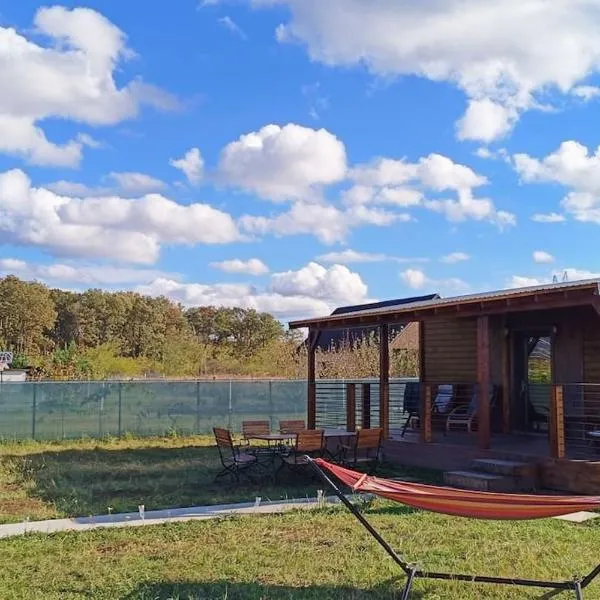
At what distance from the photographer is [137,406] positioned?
15344 millimetres

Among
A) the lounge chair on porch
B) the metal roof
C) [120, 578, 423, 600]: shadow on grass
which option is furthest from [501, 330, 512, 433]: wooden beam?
[120, 578, 423, 600]: shadow on grass

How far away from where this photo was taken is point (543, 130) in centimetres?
1130

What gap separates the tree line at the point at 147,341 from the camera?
959 inches

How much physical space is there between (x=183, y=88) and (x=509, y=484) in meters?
8.14

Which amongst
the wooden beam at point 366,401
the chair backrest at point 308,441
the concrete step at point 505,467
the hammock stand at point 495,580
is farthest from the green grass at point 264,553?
the wooden beam at point 366,401

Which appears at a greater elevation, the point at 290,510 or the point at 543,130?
the point at 543,130

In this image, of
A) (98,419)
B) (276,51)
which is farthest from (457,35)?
(98,419)

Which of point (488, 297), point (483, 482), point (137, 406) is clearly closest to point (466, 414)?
point (488, 297)

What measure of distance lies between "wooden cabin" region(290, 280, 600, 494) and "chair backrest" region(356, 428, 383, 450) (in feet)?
3.26

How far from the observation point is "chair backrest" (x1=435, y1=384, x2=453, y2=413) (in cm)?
1248

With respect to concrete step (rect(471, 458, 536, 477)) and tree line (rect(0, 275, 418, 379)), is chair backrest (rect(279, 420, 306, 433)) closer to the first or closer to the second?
concrete step (rect(471, 458, 536, 477))

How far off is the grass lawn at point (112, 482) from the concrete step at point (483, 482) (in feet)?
3.49

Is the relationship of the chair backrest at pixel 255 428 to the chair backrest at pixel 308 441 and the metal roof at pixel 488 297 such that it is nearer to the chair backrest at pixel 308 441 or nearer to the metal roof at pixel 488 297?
the chair backrest at pixel 308 441

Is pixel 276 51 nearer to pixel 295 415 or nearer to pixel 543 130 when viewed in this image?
pixel 543 130
